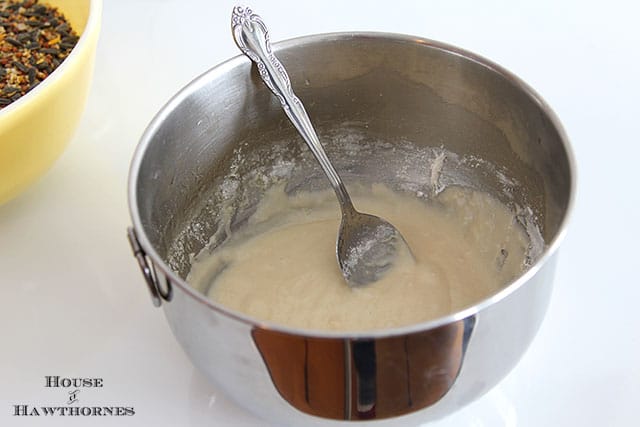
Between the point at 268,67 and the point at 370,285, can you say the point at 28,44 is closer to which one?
the point at 268,67

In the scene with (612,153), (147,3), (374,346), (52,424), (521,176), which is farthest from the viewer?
(147,3)

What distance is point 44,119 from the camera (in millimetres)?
939

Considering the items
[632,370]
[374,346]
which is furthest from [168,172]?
[632,370]

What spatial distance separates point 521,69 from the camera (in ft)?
3.94

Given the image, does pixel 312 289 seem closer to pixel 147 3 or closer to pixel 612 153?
pixel 612 153

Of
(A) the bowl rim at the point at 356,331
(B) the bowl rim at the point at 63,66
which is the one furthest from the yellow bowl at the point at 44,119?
(A) the bowl rim at the point at 356,331

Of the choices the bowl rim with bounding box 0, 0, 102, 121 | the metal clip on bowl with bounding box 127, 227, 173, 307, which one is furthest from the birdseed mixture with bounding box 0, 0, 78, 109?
the metal clip on bowl with bounding box 127, 227, 173, 307

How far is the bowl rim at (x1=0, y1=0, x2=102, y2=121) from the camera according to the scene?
0.89 meters

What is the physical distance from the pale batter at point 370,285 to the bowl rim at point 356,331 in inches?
5.7

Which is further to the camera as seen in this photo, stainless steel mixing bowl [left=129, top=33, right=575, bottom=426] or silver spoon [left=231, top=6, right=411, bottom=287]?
silver spoon [left=231, top=6, right=411, bottom=287]

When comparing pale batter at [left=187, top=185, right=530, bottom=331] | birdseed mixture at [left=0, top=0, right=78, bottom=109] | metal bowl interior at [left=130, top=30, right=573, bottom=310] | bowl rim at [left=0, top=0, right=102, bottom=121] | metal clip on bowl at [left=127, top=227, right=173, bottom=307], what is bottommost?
metal clip on bowl at [left=127, top=227, right=173, bottom=307]

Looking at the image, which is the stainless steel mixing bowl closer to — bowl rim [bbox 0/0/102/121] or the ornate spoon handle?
the ornate spoon handle

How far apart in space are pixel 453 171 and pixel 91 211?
44cm

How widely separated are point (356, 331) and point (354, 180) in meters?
0.40
